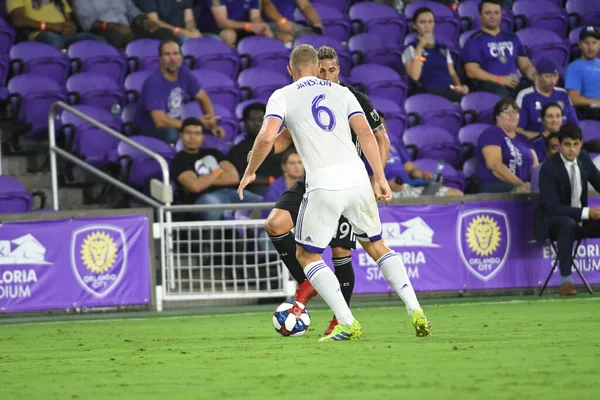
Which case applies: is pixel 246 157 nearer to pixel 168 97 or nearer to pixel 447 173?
pixel 168 97

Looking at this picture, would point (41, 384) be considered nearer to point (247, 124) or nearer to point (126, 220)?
point (126, 220)

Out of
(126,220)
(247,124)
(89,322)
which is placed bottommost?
(89,322)

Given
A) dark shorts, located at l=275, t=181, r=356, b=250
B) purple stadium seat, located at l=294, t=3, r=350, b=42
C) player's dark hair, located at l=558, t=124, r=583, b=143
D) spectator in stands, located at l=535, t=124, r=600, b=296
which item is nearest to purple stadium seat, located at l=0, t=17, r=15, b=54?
purple stadium seat, located at l=294, t=3, r=350, b=42

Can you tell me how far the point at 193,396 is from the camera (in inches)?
205

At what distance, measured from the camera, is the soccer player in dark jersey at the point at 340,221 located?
9000 mm

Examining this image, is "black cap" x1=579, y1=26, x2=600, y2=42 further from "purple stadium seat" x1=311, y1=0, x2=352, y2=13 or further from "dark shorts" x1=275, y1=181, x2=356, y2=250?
"dark shorts" x1=275, y1=181, x2=356, y2=250

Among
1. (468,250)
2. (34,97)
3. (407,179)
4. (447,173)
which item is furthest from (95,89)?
(468,250)

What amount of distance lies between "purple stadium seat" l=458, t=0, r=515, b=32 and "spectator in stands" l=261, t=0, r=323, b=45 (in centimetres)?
274

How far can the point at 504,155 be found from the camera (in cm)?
1527

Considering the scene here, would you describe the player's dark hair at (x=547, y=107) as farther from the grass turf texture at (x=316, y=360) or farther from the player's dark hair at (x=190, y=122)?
the grass turf texture at (x=316, y=360)

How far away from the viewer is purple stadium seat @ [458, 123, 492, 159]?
Answer: 1639 centimetres

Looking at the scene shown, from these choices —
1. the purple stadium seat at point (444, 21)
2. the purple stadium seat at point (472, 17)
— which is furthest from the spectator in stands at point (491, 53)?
the purple stadium seat at point (472, 17)

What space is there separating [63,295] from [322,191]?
5.91m

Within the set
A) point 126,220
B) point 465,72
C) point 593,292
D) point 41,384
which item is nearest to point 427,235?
point 593,292
